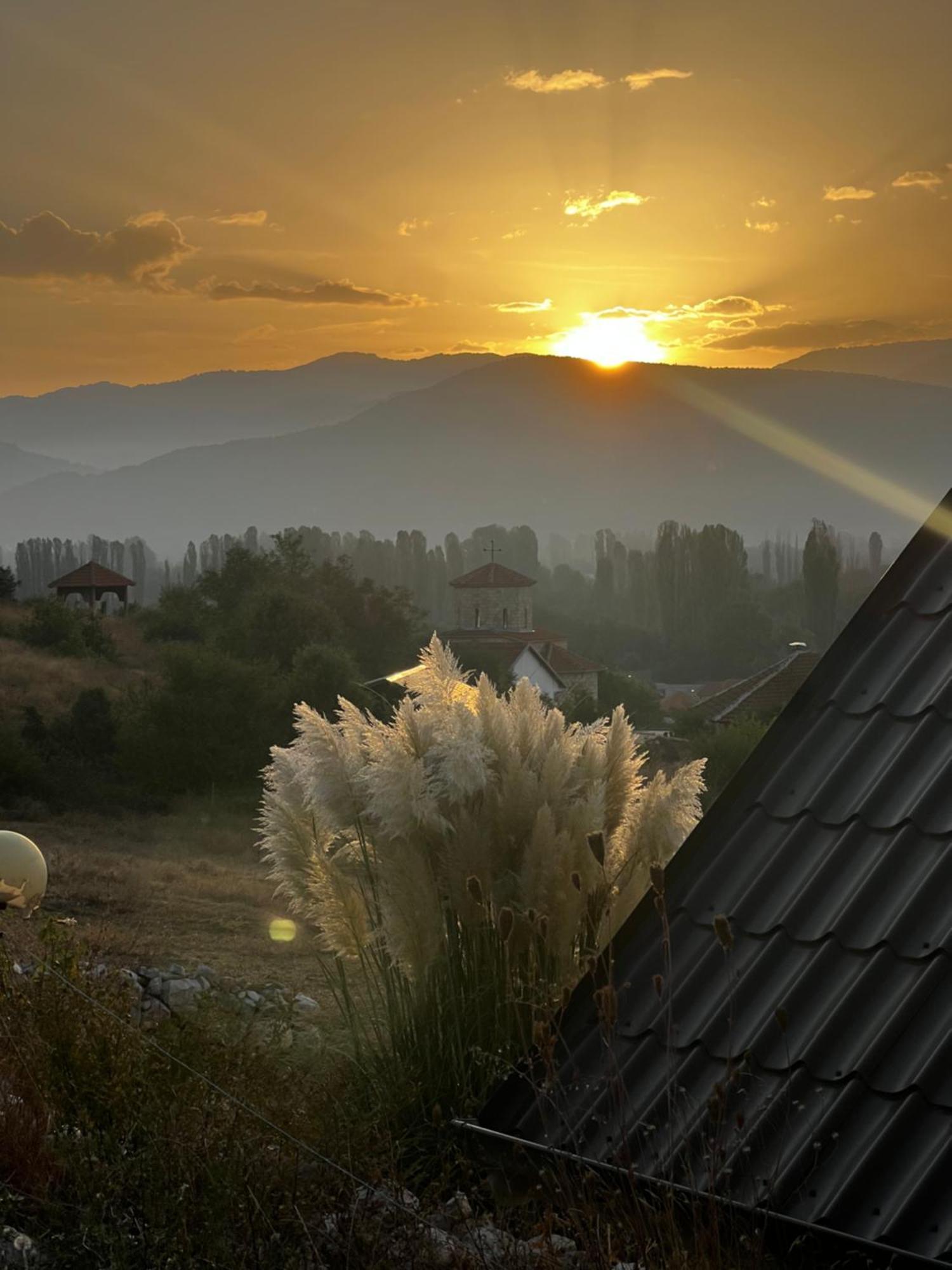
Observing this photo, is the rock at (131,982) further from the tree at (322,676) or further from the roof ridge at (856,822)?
the tree at (322,676)

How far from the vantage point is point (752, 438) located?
157250 millimetres

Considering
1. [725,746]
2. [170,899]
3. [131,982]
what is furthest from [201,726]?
[131,982]

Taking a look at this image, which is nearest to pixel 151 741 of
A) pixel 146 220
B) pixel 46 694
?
pixel 46 694

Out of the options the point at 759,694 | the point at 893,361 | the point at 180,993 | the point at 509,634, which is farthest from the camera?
the point at 893,361

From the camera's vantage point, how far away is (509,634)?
197ft

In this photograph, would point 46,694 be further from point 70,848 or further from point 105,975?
point 105,975

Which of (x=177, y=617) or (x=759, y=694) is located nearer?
(x=759, y=694)

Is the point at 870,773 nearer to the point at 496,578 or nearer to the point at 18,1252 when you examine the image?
the point at 18,1252

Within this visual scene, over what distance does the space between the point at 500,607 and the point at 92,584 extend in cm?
1866

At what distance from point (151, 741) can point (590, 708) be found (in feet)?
56.8

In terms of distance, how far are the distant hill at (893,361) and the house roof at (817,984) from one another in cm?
17211

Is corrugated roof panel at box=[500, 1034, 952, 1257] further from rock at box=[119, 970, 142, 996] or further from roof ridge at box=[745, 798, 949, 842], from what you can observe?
rock at box=[119, 970, 142, 996]

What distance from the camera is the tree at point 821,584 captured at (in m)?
68.7

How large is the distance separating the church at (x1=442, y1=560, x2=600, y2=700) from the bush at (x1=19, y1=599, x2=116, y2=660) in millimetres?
11636
